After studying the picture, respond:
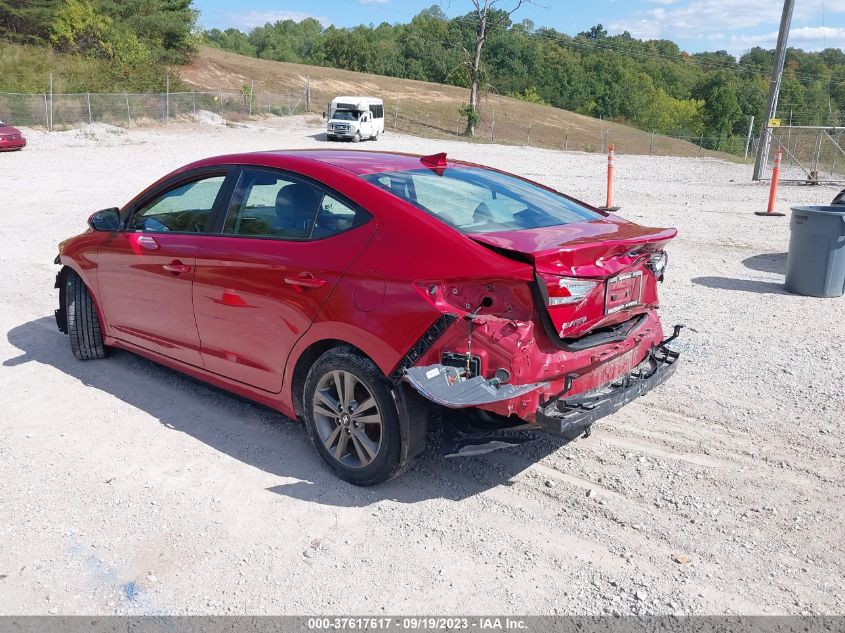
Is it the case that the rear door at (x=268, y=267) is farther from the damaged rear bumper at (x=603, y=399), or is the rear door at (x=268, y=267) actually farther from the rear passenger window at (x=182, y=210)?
the damaged rear bumper at (x=603, y=399)

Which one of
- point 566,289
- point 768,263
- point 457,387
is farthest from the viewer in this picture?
point 768,263

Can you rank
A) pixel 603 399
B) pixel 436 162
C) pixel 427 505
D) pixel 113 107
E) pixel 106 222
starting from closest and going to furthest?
pixel 603 399 → pixel 427 505 → pixel 436 162 → pixel 106 222 → pixel 113 107

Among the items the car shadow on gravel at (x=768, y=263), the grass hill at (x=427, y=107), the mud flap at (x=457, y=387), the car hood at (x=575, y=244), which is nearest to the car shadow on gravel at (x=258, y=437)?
the mud flap at (x=457, y=387)

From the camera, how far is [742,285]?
879 centimetres

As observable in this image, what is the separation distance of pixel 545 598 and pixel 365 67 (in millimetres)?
114368

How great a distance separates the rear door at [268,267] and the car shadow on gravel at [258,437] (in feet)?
1.32

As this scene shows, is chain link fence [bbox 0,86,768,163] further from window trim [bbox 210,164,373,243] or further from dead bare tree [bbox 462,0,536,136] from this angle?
window trim [bbox 210,164,373,243]

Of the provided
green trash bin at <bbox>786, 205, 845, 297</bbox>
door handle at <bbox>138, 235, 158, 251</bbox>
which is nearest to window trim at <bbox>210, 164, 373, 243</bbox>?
door handle at <bbox>138, 235, 158, 251</bbox>

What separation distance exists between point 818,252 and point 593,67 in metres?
127

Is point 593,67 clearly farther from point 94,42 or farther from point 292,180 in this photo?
point 292,180

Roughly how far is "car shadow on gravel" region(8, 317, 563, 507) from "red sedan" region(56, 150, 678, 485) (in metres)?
0.20

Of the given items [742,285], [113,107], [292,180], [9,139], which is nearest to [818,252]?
[742,285]

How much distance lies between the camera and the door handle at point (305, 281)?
13.1 ft

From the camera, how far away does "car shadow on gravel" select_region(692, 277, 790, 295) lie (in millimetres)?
8539
